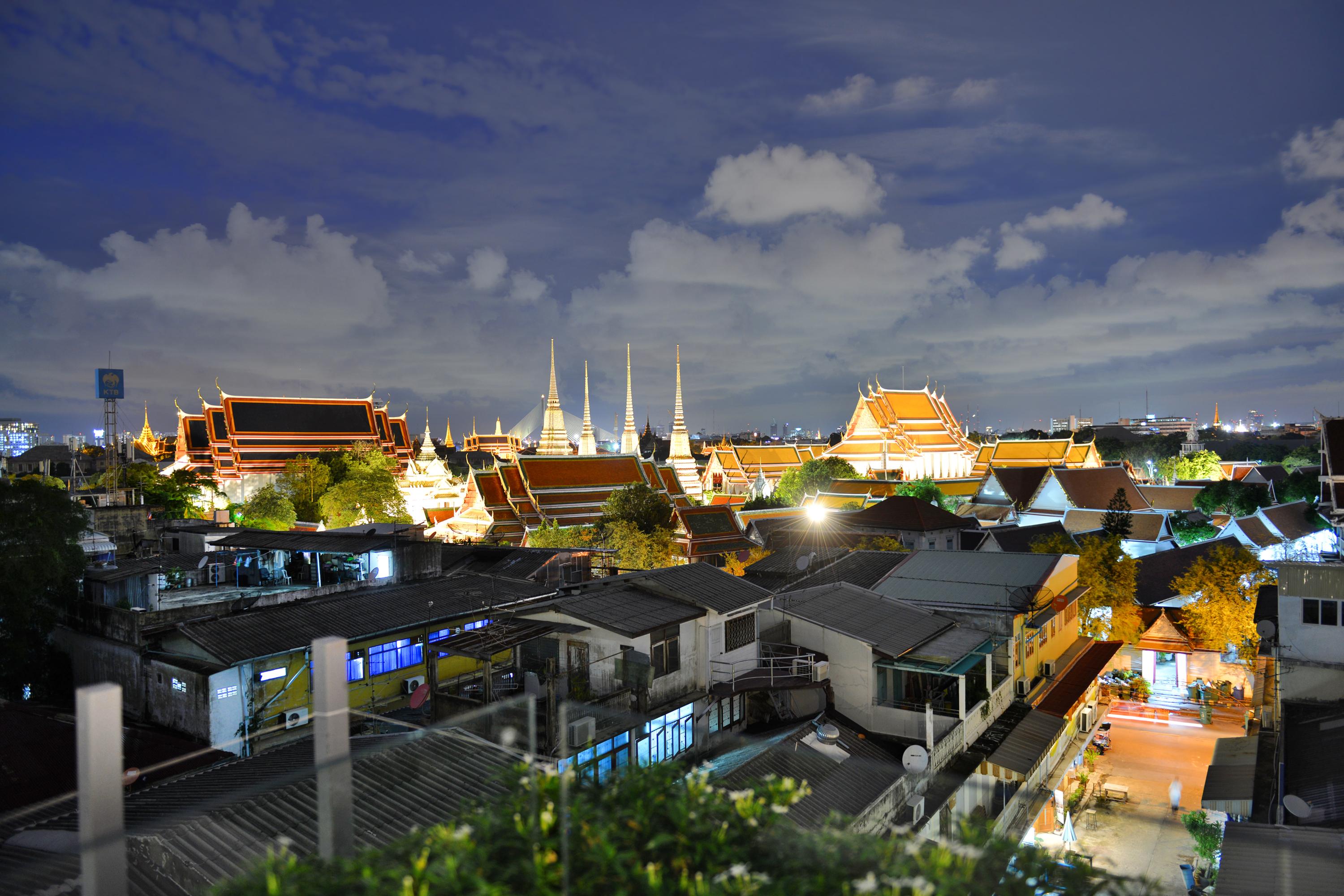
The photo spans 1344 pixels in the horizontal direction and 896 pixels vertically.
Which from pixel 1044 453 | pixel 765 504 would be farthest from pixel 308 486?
pixel 1044 453

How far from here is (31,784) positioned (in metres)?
10.4

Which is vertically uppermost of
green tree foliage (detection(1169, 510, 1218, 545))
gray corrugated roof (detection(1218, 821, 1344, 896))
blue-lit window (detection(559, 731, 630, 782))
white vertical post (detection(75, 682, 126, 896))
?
white vertical post (detection(75, 682, 126, 896))

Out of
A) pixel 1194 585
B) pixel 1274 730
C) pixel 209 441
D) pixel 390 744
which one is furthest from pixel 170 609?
pixel 209 441

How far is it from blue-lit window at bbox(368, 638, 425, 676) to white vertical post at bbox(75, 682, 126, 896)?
10961 millimetres

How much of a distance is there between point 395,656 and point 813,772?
26.7ft

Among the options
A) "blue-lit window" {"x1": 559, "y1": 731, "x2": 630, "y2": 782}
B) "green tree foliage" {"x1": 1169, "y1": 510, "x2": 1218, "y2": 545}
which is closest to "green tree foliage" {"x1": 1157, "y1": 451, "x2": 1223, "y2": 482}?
"green tree foliage" {"x1": 1169, "y1": 510, "x2": 1218, "y2": 545}

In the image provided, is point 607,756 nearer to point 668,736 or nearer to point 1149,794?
point 668,736

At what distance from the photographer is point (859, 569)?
2206cm

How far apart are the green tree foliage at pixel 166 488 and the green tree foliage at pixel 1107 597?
31723 millimetres

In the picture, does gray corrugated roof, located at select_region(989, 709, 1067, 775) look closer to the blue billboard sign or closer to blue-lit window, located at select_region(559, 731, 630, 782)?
blue-lit window, located at select_region(559, 731, 630, 782)

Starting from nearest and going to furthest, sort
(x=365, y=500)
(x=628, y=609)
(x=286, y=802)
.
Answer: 1. (x=286, y=802)
2. (x=628, y=609)
3. (x=365, y=500)

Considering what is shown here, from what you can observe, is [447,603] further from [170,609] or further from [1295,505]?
[1295,505]

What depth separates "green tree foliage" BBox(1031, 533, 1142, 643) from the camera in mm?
23188

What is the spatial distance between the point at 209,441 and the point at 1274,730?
53582 millimetres
